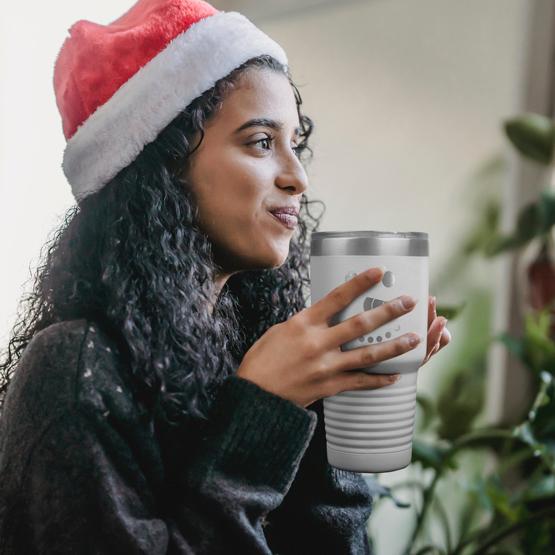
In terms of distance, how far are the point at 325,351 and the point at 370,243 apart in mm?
75

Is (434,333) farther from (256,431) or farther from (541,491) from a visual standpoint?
(541,491)

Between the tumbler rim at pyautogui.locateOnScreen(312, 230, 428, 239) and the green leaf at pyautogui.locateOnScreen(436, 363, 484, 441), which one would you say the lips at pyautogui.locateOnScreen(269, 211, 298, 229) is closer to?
the tumbler rim at pyautogui.locateOnScreen(312, 230, 428, 239)

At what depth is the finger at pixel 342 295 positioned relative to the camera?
44cm

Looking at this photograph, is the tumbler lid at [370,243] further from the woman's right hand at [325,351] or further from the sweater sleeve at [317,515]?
the sweater sleeve at [317,515]

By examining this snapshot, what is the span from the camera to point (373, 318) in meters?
0.45

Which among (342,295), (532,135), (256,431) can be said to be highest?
(342,295)

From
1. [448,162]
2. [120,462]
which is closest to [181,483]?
[120,462]

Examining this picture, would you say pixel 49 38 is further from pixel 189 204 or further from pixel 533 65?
pixel 533 65

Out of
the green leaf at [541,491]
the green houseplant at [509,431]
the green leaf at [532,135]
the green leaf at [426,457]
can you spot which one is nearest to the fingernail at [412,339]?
the green houseplant at [509,431]

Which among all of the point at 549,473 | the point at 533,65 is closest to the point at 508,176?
the point at 533,65

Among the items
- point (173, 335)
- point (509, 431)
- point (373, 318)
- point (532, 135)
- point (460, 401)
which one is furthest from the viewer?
point (460, 401)

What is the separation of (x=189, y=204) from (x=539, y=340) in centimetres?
84

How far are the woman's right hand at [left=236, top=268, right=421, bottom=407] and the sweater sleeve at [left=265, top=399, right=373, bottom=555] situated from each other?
0.20m

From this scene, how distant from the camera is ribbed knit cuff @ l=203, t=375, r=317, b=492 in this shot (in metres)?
0.49
